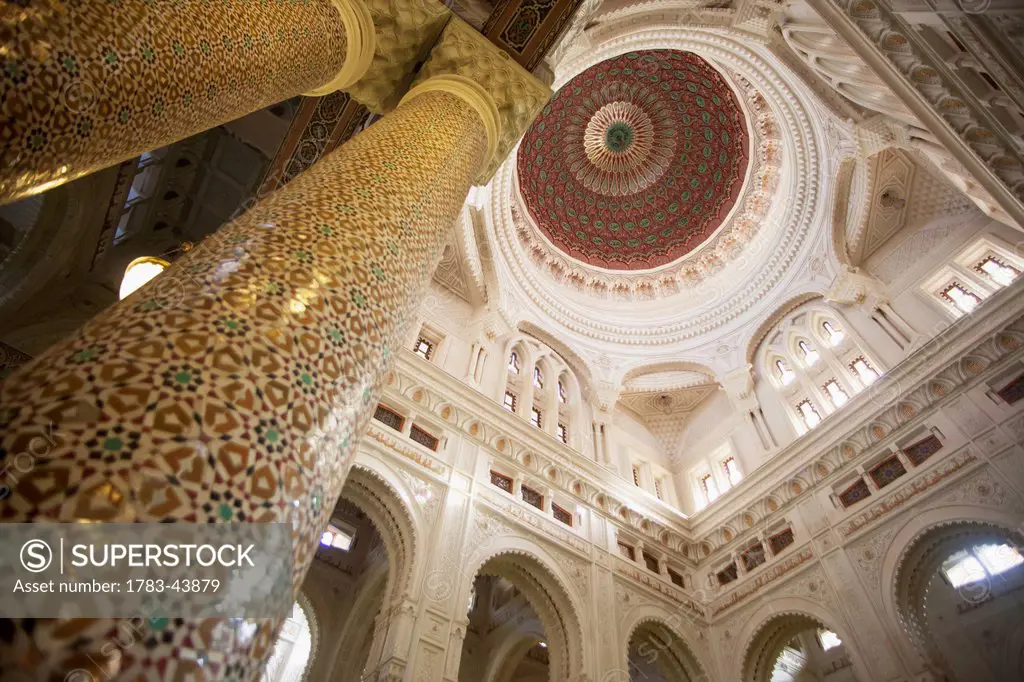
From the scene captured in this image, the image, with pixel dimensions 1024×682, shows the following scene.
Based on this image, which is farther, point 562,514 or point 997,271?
point 562,514

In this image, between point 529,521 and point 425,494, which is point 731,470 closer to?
point 529,521

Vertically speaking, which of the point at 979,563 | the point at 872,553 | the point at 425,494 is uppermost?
the point at 979,563

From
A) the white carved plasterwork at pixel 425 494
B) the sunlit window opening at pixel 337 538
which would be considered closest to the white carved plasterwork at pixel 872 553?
the white carved plasterwork at pixel 425 494

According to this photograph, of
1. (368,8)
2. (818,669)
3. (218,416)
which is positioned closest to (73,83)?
(218,416)

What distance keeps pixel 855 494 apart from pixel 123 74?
9279 mm

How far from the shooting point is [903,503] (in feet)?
23.1

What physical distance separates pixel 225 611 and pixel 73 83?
189 centimetres

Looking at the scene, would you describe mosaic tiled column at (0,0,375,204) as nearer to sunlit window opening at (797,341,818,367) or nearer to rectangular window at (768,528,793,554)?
rectangular window at (768,528,793,554)

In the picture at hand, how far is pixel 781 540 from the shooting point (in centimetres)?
826

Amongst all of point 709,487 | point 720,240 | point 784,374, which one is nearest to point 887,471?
point 784,374

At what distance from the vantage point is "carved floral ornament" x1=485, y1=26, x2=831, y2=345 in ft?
33.2

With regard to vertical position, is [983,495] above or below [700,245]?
below

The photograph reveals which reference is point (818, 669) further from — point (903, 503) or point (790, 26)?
point (790, 26)

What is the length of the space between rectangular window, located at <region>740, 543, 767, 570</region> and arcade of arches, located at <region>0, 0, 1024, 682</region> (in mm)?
71
